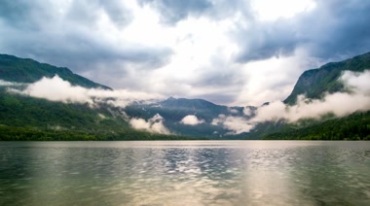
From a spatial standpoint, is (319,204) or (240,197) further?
(240,197)

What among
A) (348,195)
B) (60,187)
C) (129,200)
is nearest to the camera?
(129,200)

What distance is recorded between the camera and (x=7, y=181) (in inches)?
2125

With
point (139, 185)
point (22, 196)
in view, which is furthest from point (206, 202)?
point (22, 196)

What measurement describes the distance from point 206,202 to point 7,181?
1286 inches

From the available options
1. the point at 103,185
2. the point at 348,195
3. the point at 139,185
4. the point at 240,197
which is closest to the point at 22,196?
the point at 103,185

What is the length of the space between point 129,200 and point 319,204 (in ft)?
60.4

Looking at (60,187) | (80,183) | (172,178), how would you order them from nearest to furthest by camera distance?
(60,187)
(80,183)
(172,178)

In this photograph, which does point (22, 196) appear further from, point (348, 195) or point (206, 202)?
point (348, 195)

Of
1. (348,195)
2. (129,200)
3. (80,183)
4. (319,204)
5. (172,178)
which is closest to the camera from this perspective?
(319,204)

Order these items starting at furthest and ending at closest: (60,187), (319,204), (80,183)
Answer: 1. (80,183)
2. (60,187)
3. (319,204)

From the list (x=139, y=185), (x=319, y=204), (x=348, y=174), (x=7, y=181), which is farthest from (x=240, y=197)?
(x=7, y=181)

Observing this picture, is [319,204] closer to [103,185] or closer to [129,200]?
[129,200]

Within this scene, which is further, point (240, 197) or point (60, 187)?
point (60, 187)

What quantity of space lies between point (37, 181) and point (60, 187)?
8407mm
